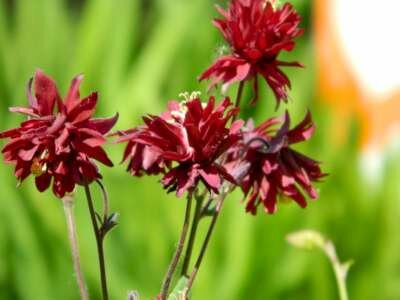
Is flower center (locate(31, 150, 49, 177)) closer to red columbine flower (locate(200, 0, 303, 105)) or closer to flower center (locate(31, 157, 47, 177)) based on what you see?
flower center (locate(31, 157, 47, 177))

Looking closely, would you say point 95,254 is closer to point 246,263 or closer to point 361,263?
point 246,263

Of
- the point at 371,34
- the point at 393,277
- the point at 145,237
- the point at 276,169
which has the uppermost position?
the point at 371,34

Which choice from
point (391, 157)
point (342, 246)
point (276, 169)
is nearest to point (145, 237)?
point (342, 246)

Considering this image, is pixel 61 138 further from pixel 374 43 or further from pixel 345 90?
pixel 374 43

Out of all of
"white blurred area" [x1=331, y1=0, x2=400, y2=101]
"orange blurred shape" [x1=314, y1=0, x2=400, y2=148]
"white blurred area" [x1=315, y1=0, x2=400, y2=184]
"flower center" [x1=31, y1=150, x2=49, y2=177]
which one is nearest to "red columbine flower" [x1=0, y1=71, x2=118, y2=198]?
"flower center" [x1=31, y1=150, x2=49, y2=177]

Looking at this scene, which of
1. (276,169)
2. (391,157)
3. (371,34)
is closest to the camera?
(276,169)

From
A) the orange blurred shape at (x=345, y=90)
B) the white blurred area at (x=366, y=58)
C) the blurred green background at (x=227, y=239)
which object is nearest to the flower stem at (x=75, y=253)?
the blurred green background at (x=227, y=239)
